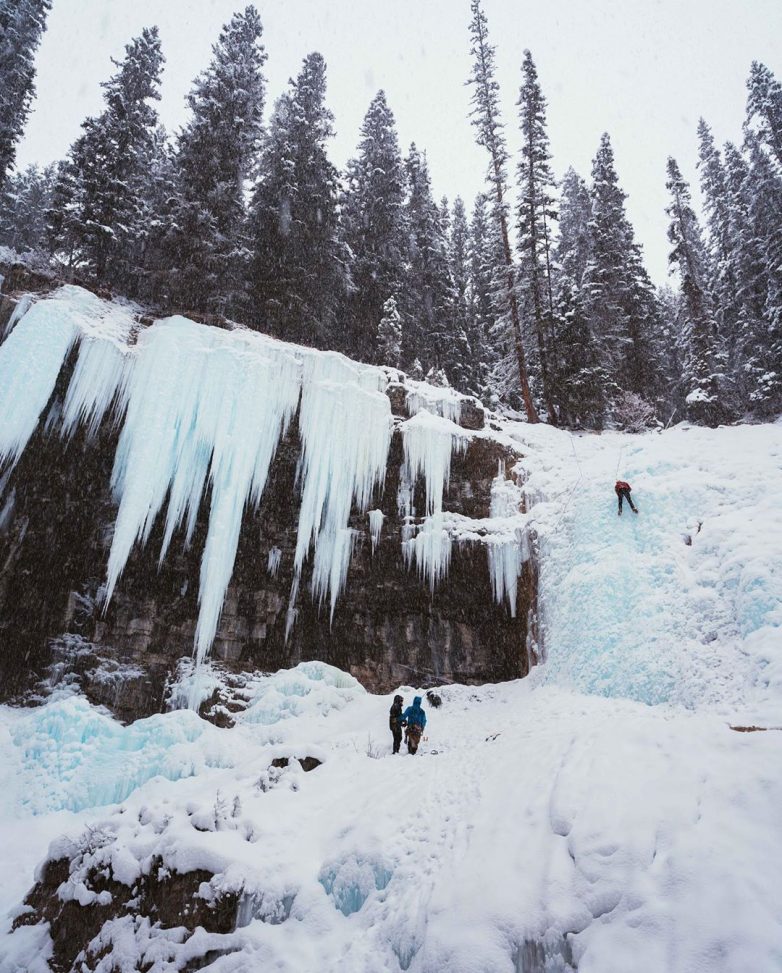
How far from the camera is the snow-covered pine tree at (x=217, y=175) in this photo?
1583cm

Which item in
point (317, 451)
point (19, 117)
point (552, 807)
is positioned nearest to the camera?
point (552, 807)

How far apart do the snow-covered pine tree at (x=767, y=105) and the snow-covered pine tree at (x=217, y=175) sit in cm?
1942

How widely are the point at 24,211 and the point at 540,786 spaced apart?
35.3 metres

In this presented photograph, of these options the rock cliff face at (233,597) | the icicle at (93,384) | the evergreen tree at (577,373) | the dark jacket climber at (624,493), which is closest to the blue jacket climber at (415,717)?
the rock cliff face at (233,597)

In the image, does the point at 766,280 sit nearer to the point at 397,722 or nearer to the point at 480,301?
the point at 480,301

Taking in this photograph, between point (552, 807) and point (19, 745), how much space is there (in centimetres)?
861

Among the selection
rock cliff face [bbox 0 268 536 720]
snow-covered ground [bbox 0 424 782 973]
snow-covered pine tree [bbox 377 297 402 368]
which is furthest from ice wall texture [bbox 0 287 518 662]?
snow-covered pine tree [bbox 377 297 402 368]

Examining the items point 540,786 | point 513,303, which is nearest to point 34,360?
point 540,786

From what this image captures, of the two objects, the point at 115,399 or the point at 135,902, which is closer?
the point at 135,902

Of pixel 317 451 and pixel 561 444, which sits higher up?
pixel 561 444

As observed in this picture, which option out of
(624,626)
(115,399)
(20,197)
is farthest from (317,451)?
(20,197)

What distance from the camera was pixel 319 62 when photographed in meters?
21.7

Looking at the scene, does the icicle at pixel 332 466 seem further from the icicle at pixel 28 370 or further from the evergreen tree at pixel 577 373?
the evergreen tree at pixel 577 373

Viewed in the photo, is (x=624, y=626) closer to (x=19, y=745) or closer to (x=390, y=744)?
(x=390, y=744)
